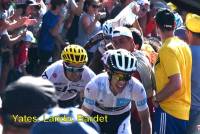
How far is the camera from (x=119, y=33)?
7.41m

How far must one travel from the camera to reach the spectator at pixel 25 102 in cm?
289

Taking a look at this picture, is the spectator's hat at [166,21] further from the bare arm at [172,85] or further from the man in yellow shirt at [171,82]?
the bare arm at [172,85]

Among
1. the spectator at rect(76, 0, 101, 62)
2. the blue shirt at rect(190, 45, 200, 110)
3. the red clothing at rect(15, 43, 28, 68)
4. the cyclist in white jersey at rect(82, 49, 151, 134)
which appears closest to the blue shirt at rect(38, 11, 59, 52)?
the spectator at rect(76, 0, 101, 62)

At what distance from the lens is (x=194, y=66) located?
693 cm

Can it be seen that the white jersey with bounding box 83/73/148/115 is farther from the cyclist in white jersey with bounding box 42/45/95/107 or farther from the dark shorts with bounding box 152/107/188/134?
the cyclist in white jersey with bounding box 42/45/95/107

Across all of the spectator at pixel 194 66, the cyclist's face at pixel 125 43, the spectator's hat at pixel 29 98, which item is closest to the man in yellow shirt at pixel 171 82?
the spectator at pixel 194 66

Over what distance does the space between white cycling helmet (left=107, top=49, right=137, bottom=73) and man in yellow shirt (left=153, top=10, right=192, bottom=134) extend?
1.47 feet

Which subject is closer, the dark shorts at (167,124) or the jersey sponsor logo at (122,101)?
the jersey sponsor logo at (122,101)

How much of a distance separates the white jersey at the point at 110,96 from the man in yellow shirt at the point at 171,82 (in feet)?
1.32

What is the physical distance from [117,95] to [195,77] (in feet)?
3.71

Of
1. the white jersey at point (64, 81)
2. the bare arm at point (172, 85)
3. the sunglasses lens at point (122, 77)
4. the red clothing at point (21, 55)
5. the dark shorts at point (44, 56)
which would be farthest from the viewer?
the dark shorts at point (44, 56)

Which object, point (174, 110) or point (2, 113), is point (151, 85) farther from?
point (2, 113)

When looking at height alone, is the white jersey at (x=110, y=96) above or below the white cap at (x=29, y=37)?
above

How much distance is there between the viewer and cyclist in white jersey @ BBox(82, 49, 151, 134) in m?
6.14
